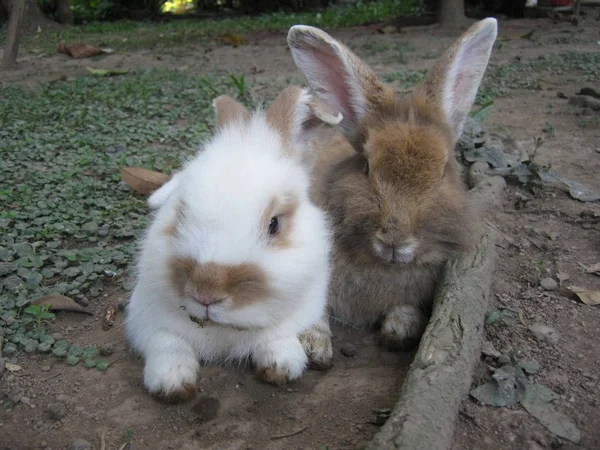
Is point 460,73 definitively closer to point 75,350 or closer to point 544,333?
point 544,333

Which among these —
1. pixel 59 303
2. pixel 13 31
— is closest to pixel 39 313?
pixel 59 303

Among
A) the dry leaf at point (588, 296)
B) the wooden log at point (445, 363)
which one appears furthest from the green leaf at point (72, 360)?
the dry leaf at point (588, 296)

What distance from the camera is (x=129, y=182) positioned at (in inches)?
177

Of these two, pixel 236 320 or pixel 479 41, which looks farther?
pixel 479 41

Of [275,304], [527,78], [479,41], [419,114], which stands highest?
[479,41]

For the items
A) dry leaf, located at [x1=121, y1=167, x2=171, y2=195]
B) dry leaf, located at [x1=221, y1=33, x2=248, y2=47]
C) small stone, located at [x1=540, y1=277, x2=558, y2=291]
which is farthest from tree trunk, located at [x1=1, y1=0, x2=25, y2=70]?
small stone, located at [x1=540, y1=277, x2=558, y2=291]

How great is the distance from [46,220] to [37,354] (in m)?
1.37

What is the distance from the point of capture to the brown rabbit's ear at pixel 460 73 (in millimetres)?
3287

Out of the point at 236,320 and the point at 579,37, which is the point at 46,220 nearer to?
the point at 236,320

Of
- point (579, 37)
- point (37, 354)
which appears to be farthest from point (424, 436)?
point (579, 37)

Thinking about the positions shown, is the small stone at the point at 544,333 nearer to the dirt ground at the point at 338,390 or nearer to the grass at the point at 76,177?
the dirt ground at the point at 338,390

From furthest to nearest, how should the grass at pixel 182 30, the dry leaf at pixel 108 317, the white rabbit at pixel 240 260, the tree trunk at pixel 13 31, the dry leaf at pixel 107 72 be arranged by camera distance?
the grass at pixel 182 30 → the dry leaf at pixel 107 72 → the tree trunk at pixel 13 31 → the dry leaf at pixel 108 317 → the white rabbit at pixel 240 260

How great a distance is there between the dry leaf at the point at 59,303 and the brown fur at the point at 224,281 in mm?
1152

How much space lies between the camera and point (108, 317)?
310cm
